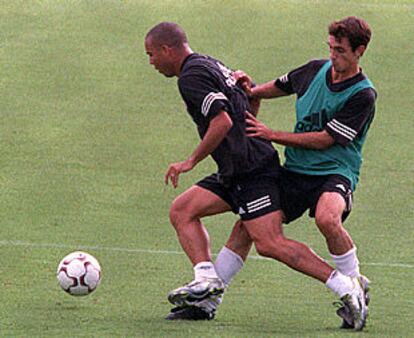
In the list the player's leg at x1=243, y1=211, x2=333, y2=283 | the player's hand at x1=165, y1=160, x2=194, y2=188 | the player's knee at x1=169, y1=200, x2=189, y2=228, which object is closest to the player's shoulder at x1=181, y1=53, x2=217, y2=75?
Result: the player's hand at x1=165, y1=160, x2=194, y2=188

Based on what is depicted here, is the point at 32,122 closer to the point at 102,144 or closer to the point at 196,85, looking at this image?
the point at 102,144

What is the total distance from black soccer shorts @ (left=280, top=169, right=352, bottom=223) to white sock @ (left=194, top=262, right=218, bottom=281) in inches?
22.0

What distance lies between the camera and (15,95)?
15.4m

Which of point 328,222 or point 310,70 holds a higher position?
point 310,70

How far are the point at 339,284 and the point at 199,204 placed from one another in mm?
1010

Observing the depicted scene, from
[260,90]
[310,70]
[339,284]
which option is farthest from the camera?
[260,90]

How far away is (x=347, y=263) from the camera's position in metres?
8.12

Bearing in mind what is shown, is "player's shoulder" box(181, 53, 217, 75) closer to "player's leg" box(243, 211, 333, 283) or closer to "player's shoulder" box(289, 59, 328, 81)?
"player's shoulder" box(289, 59, 328, 81)

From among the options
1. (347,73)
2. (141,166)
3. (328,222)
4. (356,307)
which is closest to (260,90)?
(347,73)

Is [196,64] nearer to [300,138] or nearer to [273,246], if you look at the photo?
[300,138]

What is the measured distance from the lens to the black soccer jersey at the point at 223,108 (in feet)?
26.1

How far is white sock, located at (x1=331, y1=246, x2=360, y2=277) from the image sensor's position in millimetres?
8094

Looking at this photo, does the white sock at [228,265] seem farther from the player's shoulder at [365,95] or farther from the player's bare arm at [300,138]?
the player's shoulder at [365,95]

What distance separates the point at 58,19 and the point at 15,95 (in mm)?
2284
